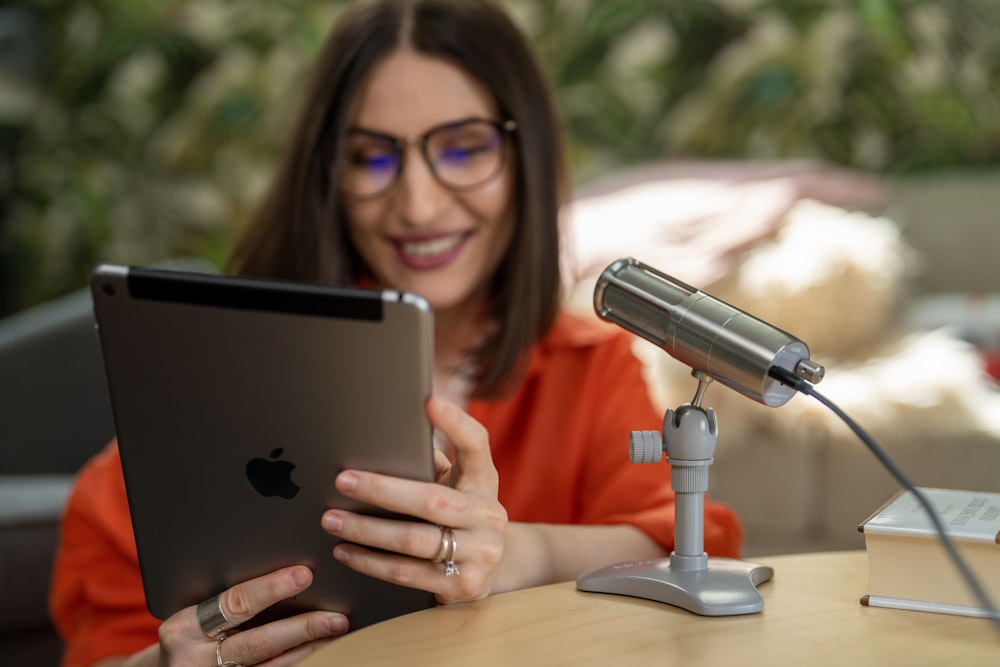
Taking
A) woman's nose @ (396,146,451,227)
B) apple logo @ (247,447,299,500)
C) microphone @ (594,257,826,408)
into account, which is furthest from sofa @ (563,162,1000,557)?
apple logo @ (247,447,299,500)

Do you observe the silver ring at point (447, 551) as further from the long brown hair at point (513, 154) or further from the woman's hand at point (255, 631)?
the long brown hair at point (513, 154)

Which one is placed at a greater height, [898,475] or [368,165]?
[368,165]

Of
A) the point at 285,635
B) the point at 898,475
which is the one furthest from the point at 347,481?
the point at 898,475

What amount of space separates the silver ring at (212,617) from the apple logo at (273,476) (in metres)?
0.11

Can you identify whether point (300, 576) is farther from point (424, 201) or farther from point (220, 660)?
point (424, 201)

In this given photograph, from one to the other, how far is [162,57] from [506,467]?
258cm

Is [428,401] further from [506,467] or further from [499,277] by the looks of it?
[499,277]

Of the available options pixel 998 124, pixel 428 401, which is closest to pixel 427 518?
pixel 428 401

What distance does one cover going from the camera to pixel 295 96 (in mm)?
3291

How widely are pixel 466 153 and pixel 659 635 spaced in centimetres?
67

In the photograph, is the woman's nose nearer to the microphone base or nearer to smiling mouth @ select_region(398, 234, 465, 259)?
smiling mouth @ select_region(398, 234, 465, 259)

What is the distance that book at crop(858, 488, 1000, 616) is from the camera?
2.35 ft

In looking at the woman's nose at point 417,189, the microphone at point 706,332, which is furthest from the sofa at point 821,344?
the microphone at point 706,332

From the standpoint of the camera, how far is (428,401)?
0.67 metres
